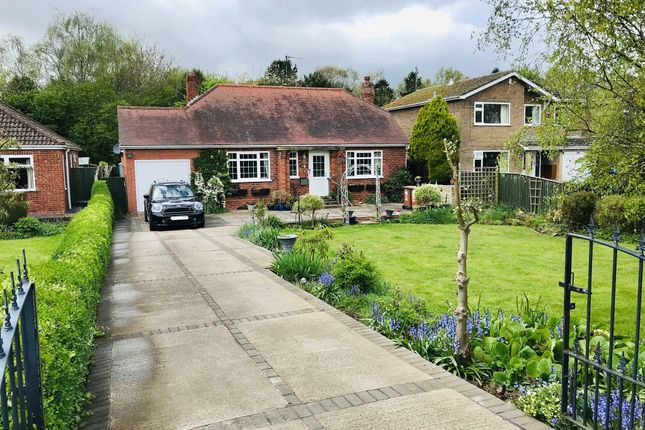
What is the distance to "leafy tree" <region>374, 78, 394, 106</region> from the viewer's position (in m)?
54.7

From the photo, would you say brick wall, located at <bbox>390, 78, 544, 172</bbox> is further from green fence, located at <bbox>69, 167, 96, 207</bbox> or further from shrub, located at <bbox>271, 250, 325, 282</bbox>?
shrub, located at <bbox>271, 250, 325, 282</bbox>

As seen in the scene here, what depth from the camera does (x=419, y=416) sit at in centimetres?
432

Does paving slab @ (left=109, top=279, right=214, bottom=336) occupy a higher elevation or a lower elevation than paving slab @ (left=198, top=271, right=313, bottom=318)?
lower

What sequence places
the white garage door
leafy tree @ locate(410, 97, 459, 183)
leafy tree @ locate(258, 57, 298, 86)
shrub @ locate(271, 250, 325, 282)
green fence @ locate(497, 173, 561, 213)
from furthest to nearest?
leafy tree @ locate(258, 57, 298, 86), leafy tree @ locate(410, 97, 459, 183), the white garage door, green fence @ locate(497, 173, 561, 213), shrub @ locate(271, 250, 325, 282)

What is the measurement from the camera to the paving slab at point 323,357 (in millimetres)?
5004

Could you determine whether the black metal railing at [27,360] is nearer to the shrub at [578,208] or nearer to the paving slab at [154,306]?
the paving slab at [154,306]

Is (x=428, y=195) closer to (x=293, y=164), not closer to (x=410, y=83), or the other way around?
(x=293, y=164)

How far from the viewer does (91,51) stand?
40750mm

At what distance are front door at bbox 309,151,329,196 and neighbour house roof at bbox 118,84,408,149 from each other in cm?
75

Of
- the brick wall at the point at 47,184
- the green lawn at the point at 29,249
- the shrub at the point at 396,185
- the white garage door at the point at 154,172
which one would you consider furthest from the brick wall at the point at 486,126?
the green lawn at the point at 29,249

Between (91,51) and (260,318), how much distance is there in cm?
4029

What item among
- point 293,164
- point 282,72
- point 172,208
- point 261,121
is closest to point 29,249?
point 172,208

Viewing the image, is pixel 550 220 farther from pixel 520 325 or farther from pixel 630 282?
pixel 520 325

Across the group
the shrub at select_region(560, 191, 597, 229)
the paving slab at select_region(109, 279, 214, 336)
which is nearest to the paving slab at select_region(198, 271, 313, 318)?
the paving slab at select_region(109, 279, 214, 336)
